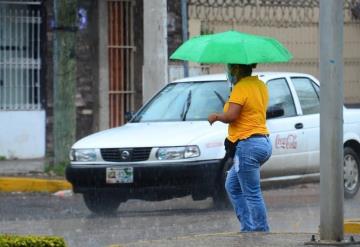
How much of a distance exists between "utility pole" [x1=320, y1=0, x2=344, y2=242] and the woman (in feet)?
4.82

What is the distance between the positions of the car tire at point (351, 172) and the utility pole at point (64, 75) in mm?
4445

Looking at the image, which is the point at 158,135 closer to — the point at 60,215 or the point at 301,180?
the point at 60,215

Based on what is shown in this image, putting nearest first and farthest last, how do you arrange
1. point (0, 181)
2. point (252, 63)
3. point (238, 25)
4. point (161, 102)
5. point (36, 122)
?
1. point (252, 63)
2. point (161, 102)
3. point (0, 181)
4. point (36, 122)
5. point (238, 25)

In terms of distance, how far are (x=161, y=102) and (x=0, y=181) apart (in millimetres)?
3204

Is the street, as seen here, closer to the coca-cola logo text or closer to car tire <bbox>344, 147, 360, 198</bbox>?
car tire <bbox>344, 147, 360, 198</bbox>

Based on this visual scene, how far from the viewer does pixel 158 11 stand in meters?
15.7

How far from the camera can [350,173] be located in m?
14.1

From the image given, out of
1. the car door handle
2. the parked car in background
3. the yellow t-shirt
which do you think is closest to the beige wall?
the parked car in background

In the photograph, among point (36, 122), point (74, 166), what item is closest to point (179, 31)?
point (36, 122)

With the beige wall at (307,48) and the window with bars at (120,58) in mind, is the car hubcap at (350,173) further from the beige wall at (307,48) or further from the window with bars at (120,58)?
the window with bars at (120,58)

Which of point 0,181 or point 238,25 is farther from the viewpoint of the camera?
point 238,25

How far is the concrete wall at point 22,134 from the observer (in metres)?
18.7

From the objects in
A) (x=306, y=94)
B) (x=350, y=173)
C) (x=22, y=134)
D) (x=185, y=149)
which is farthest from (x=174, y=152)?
(x=22, y=134)

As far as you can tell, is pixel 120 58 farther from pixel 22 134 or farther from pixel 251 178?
pixel 251 178
